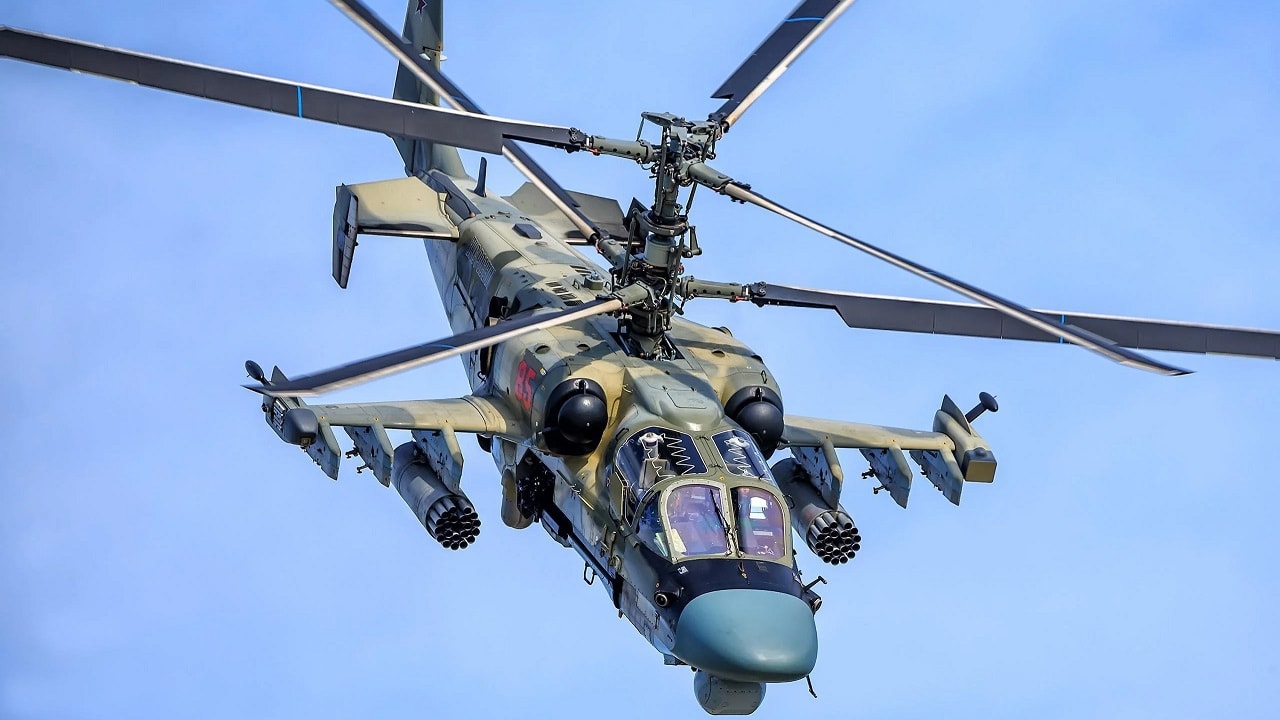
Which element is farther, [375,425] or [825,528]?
[825,528]

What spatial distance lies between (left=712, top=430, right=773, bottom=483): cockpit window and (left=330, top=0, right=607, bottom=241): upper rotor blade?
3885mm

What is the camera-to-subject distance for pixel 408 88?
107 feet

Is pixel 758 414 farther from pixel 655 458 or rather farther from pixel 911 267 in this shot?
pixel 911 267

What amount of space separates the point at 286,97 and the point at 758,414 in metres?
7.79

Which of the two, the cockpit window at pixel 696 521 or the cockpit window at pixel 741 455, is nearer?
the cockpit window at pixel 696 521

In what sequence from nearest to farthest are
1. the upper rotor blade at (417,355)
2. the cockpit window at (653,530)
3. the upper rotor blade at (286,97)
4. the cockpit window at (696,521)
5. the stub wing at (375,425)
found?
1. the upper rotor blade at (417,355)
2. the upper rotor blade at (286,97)
3. the cockpit window at (696,521)
4. the cockpit window at (653,530)
5. the stub wing at (375,425)

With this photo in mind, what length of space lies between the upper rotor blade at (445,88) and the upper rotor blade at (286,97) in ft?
1.65

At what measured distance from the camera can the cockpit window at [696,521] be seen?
22.4 meters

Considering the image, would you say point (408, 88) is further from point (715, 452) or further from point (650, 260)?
point (715, 452)

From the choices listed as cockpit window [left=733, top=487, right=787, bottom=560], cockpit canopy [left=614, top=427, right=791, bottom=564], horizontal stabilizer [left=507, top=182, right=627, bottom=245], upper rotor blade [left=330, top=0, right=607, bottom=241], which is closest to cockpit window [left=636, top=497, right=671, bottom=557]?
cockpit canopy [left=614, top=427, right=791, bottom=564]

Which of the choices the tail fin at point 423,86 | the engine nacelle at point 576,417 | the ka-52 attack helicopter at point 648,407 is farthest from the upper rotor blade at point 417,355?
the tail fin at point 423,86

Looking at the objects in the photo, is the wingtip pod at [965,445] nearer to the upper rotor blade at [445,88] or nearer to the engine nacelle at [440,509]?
the upper rotor blade at [445,88]

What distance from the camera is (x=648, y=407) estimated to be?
24203 mm

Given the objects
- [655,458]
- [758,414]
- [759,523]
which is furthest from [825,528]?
[655,458]
